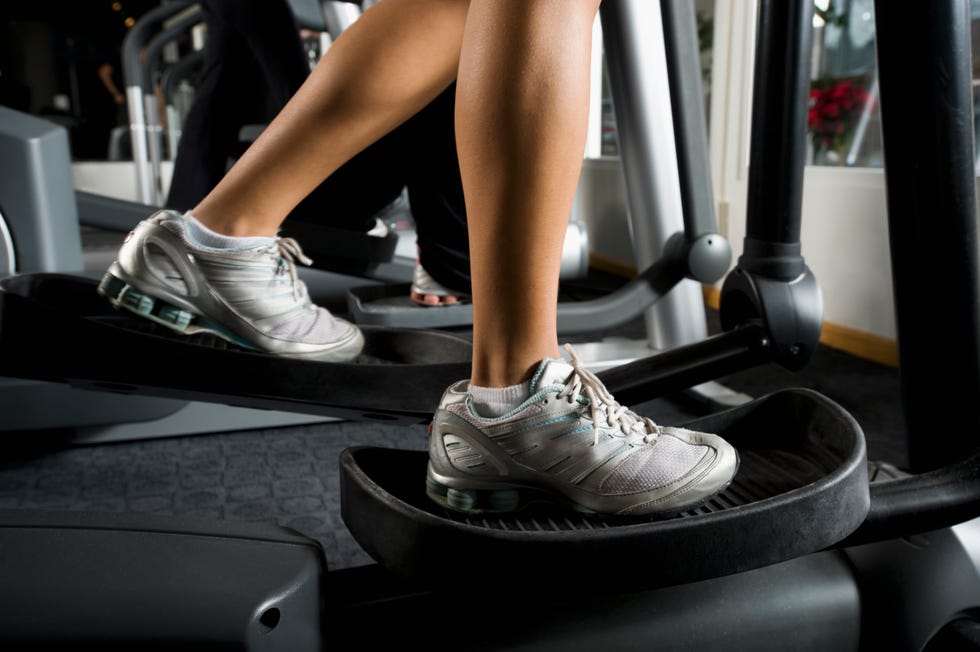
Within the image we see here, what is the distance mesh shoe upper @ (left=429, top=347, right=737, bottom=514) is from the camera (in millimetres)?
600

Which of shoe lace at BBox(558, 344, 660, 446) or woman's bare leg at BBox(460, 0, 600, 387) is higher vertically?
woman's bare leg at BBox(460, 0, 600, 387)

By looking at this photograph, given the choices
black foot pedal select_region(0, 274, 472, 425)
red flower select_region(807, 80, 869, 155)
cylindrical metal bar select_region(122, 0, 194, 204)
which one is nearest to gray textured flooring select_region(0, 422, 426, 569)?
black foot pedal select_region(0, 274, 472, 425)

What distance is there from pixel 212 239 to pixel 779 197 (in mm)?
657

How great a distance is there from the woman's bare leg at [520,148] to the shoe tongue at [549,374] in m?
0.01

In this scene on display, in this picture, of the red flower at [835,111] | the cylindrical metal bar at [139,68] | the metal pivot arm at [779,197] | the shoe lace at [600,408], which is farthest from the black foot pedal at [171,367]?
the cylindrical metal bar at [139,68]

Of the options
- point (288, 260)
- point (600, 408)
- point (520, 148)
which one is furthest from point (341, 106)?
point (600, 408)

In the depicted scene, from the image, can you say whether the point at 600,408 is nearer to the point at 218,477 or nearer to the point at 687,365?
the point at 687,365

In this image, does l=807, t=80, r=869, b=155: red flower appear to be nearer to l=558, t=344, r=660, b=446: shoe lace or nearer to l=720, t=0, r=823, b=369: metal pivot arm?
l=720, t=0, r=823, b=369: metal pivot arm

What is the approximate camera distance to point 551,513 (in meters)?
0.63

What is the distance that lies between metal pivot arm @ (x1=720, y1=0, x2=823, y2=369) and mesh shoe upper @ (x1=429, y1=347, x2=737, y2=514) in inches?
16.4

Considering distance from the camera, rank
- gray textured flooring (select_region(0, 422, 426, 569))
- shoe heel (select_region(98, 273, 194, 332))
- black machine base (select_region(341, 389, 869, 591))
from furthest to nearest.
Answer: gray textured flooring (select_region(0, 422, 426, 569)) → shoe heel (select_region(98, 273, 194, 332)) → black machine base (select_region(341, 389, 869, 591))

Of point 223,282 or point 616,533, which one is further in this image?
point 223,282

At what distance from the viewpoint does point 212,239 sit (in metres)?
0.80

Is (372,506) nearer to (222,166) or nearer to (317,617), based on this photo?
(317,617)
